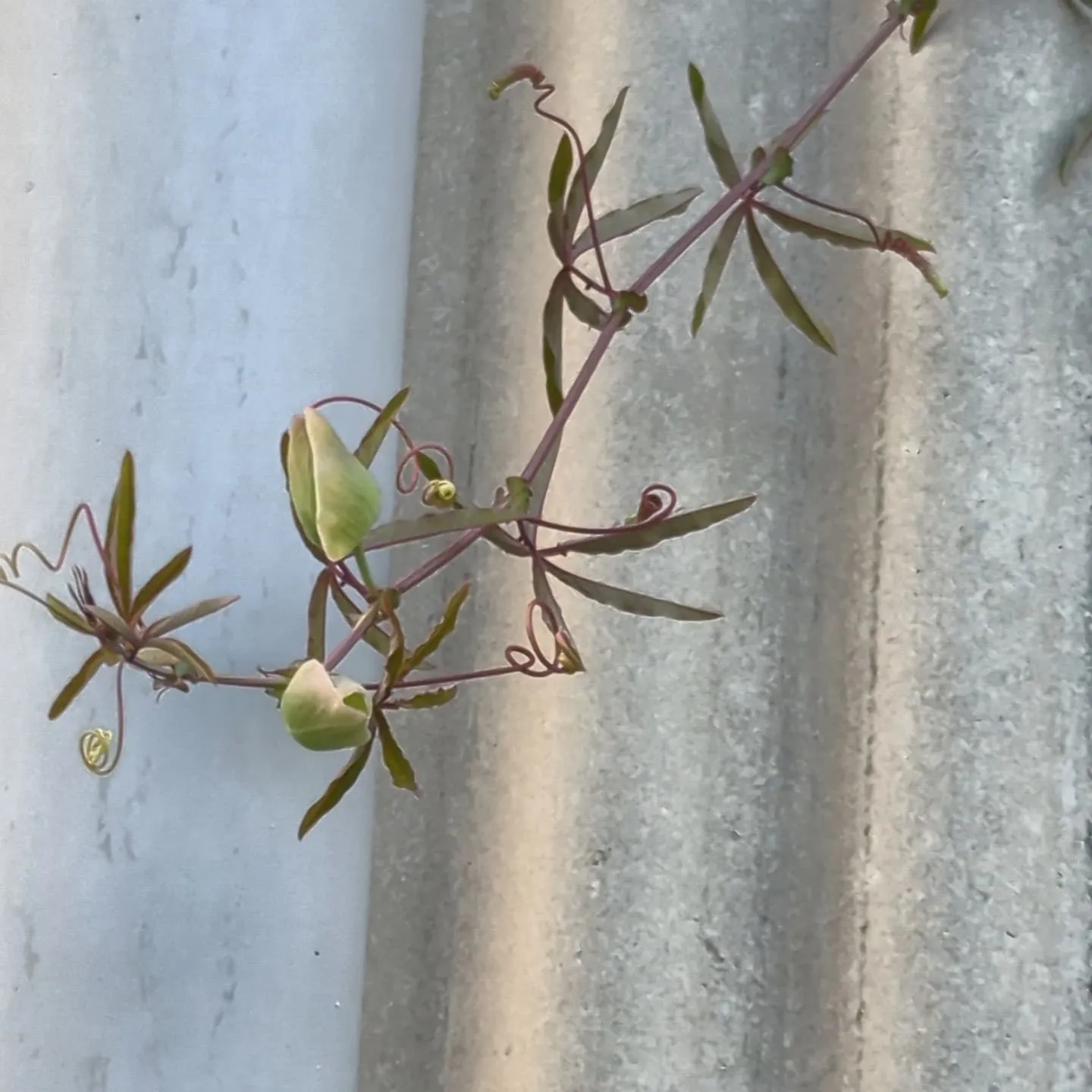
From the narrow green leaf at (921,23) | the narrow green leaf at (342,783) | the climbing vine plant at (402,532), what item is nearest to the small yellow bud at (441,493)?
the climbing vine plant at (402,532)

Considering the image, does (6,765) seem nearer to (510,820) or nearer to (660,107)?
(510,820)

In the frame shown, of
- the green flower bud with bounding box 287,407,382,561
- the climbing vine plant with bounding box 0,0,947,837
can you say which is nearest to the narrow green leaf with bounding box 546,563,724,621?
the climbing vine plant with bounding box 0,0,947,837

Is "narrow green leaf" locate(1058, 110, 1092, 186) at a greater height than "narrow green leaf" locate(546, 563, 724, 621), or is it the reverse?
"narrow green leaf" locate(1058, 110, 1092, 186)

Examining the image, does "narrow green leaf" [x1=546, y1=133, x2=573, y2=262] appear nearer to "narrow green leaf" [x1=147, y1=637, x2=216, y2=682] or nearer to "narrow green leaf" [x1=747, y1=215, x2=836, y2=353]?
"narrow green leaf" [x1=747, y1=215, x2=836, y2=353]

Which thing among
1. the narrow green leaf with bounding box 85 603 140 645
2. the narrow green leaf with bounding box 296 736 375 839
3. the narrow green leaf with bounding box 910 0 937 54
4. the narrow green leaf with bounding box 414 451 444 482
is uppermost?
the narrow green leaf with bounding box 910 0 937 54

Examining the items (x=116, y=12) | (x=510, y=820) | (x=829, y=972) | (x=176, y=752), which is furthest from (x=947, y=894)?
(x=116, y=12)

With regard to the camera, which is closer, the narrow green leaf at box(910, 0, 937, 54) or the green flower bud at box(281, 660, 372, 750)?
the green flower bud at box(281, 660, 372, 750)

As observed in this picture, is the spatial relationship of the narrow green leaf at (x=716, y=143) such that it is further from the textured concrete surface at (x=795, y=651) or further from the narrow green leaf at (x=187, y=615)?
the narrow green leaf at (x=187, y=615)

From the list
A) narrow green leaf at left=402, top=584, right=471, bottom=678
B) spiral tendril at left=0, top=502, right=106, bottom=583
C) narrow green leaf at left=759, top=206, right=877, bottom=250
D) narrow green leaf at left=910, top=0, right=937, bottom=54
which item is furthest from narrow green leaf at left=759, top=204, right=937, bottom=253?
spiral tendril at left=0, top=502, right=106, bottom=583
